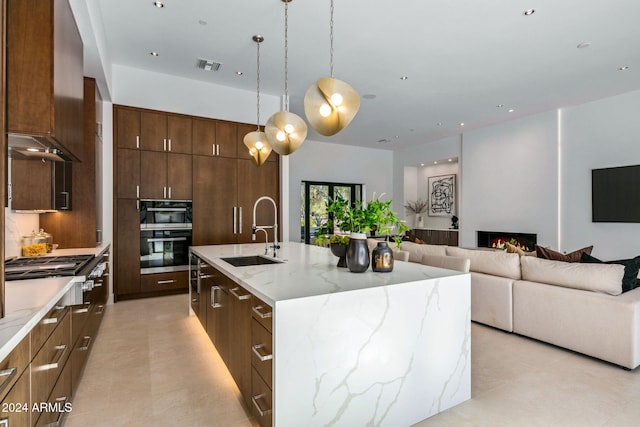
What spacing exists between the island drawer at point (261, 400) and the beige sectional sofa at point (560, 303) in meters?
2.69

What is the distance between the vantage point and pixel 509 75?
181 inches

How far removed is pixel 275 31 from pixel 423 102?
319 cm

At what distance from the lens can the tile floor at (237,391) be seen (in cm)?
193

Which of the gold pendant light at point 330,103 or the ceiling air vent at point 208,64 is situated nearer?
the gold pendant light at point 330,103

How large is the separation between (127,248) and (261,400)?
3.83m

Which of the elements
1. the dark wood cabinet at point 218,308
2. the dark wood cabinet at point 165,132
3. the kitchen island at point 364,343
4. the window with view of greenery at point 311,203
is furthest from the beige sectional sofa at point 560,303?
the window with view of greenery at point 311,203

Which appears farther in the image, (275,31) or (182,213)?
(182,213)

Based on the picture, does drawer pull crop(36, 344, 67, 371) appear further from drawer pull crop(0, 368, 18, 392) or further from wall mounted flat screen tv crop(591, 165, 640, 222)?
wall mounted flat screen tv crop(591, 165, 640, 222)

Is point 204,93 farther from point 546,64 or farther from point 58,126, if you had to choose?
point 546,64

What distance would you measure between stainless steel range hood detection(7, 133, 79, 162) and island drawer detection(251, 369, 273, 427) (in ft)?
5.58

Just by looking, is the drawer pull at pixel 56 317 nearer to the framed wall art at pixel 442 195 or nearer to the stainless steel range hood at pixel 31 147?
the stainless steel range hood at pixel 31 147

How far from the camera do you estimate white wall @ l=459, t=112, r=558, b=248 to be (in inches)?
239

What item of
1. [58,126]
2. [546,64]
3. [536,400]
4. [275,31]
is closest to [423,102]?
[546,64]

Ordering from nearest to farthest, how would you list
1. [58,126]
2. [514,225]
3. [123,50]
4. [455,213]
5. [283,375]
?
[283,375], [58,126], [123,50], [514,225], [455,213]
